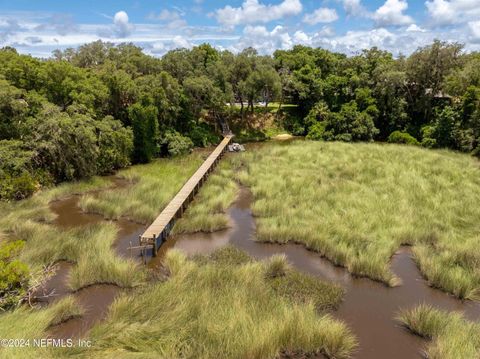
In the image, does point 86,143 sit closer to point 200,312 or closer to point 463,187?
point 200,312

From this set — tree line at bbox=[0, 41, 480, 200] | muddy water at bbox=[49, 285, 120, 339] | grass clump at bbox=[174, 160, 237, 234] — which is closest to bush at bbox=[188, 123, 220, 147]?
tree line at bbox=[0, 41, 480, 200]

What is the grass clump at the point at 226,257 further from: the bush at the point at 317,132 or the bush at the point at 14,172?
the bush at the point at 317,132

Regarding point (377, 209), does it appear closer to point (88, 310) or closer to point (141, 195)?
point (141, 195)

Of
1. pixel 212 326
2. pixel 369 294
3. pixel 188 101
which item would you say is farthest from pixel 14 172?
pixel 369 294

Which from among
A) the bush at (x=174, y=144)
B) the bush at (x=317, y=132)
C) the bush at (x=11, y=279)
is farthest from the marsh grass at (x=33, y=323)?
the bush at (x=317, y=132)

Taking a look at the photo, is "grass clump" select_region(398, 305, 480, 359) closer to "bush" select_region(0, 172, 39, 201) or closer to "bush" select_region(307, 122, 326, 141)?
"bush" select_region(0, 172, 39, 201)

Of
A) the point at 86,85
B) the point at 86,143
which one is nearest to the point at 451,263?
the point at 86,143
